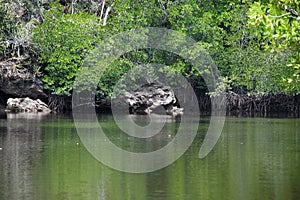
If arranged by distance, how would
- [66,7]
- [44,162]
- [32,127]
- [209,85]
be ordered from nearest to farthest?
[44,162] < [32,127] < [209,85] < [66,7]

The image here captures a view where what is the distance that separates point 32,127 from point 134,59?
19406 millimetres

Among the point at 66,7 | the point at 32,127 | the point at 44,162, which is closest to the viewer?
the point at 44,162

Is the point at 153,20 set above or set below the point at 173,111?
above

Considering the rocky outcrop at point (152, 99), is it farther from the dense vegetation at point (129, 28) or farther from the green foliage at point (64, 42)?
the green foliage at point (64, 42)

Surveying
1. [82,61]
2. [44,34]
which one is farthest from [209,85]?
[44,34]

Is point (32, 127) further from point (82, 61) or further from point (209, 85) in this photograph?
point (209, 85)

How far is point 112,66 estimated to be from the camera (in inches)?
1774

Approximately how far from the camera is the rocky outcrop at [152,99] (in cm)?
4575

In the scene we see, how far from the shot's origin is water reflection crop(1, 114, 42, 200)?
1308 cm

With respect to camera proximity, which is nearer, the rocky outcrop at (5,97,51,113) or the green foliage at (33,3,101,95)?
the rocky outcrop at (5,97,51,113)

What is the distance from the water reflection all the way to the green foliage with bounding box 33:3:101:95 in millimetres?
16148

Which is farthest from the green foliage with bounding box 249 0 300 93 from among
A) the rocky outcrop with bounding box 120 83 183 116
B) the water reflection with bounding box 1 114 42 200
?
the rocky outcrop with bounding box 120 83 183 116

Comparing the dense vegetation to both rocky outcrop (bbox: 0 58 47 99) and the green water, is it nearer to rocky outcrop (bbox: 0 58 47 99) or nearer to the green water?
rocky outcrop (bbox: 0 58 47 99)

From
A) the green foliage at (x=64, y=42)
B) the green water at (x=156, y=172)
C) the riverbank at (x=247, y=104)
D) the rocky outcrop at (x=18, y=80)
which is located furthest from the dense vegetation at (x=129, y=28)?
the green water at (x=156, y=172)
